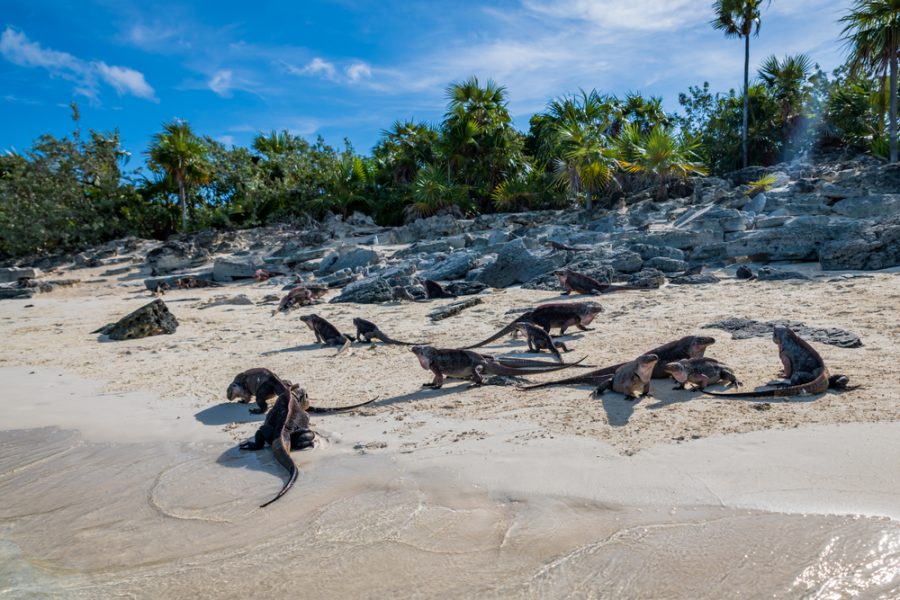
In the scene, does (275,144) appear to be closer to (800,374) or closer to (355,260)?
(355,260)

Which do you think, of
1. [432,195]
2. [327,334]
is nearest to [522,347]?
[327,334]

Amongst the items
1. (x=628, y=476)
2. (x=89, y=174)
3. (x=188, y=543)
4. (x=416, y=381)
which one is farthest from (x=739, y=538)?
(x=89, y=174)

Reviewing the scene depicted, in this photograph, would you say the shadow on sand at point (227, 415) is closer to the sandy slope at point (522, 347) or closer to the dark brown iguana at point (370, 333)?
the sandy slope at point (522, 347)

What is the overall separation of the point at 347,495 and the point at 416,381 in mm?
2457

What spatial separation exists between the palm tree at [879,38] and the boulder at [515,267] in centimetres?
1553

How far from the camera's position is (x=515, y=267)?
12.4m

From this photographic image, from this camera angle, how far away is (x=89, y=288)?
18.8 meters

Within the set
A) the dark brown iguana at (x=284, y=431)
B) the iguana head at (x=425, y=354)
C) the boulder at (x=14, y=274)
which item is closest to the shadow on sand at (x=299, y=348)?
the iguana head at (x=425, y=354)

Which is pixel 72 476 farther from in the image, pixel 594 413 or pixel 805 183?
pixel 805 183

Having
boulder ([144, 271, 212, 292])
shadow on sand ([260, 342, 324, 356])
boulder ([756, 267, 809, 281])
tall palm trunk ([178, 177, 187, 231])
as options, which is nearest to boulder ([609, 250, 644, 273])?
boulder ([756, 267, 809, 281])

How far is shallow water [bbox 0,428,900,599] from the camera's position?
2.53 metres

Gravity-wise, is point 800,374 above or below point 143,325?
below

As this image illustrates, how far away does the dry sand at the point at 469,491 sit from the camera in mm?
2639

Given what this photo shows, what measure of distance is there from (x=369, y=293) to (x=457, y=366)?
650 centimetres
